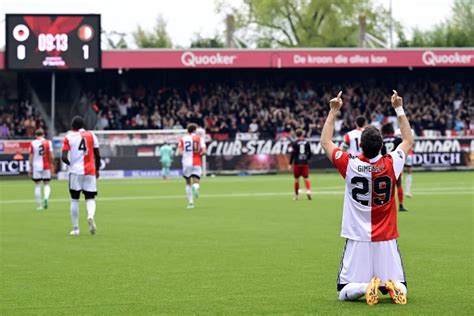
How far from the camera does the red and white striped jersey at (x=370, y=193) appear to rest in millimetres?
11398

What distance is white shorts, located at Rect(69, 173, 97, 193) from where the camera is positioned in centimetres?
2044

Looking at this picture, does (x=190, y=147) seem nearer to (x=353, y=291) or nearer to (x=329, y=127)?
(x=329, y=127)

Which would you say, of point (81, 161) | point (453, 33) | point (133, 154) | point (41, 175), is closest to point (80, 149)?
point (81, 161)

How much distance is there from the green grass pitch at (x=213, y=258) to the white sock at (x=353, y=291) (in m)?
0.12

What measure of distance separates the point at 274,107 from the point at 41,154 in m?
30.1

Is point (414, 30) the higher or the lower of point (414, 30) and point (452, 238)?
the higher

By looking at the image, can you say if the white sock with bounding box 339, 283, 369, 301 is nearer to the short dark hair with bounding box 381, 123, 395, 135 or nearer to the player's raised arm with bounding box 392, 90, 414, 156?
the player's raised arm with bounding box 392, 90, 414, 156

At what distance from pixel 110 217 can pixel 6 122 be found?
30392 millimetres

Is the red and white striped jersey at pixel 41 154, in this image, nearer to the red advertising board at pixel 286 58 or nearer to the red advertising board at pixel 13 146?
the red advertising board at pixel 13 146

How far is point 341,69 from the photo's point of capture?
61.9 m

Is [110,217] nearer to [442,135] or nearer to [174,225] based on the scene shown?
[174,225]

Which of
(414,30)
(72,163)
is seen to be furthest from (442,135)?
(72,163)

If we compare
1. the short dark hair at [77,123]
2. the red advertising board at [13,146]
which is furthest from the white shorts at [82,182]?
the red advertising board at [13,146]

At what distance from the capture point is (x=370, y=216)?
11.4 m
